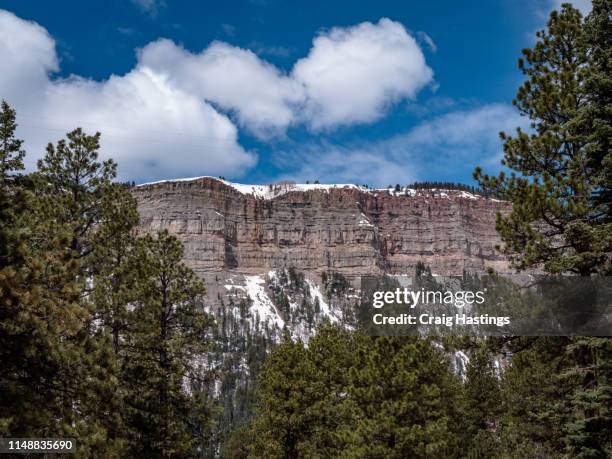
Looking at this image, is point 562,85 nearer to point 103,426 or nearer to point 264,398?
point 103,426

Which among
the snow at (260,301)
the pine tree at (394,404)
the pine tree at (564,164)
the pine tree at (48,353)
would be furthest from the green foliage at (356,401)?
the snow at (260,301)

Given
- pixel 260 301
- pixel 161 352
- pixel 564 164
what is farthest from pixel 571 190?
pixel 260 301

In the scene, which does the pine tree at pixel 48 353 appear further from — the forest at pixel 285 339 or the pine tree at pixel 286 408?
the pine tree at pixel 286 408

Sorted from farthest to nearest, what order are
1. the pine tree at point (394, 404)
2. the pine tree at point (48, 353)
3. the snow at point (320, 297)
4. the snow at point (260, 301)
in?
1. the snow at point (320, 297)
2. the snow at point (260, 301)
3. the pine tree at point (394, 404)
4. the pine tree at point (48, 353)

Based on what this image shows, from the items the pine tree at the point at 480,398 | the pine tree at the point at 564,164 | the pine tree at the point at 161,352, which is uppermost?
the pine tree at the point at 564,164

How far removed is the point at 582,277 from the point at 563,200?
174cm

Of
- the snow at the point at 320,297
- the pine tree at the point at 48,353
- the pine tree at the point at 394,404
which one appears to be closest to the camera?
the pine tree at the point at 48,353

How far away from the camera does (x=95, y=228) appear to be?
17.5 meters

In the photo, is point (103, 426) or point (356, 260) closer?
point (103, 426)

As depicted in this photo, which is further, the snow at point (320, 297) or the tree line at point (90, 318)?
the snow at point (320, 297)

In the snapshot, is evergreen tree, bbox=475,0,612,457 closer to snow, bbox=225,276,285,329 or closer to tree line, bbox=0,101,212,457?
tree line, bbox=0,101,212,457

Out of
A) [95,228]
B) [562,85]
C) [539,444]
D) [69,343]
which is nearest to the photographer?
[69,343]

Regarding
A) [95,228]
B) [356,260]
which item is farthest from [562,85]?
[356,260]

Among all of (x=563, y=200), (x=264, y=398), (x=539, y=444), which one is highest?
(x=563, y=200)
